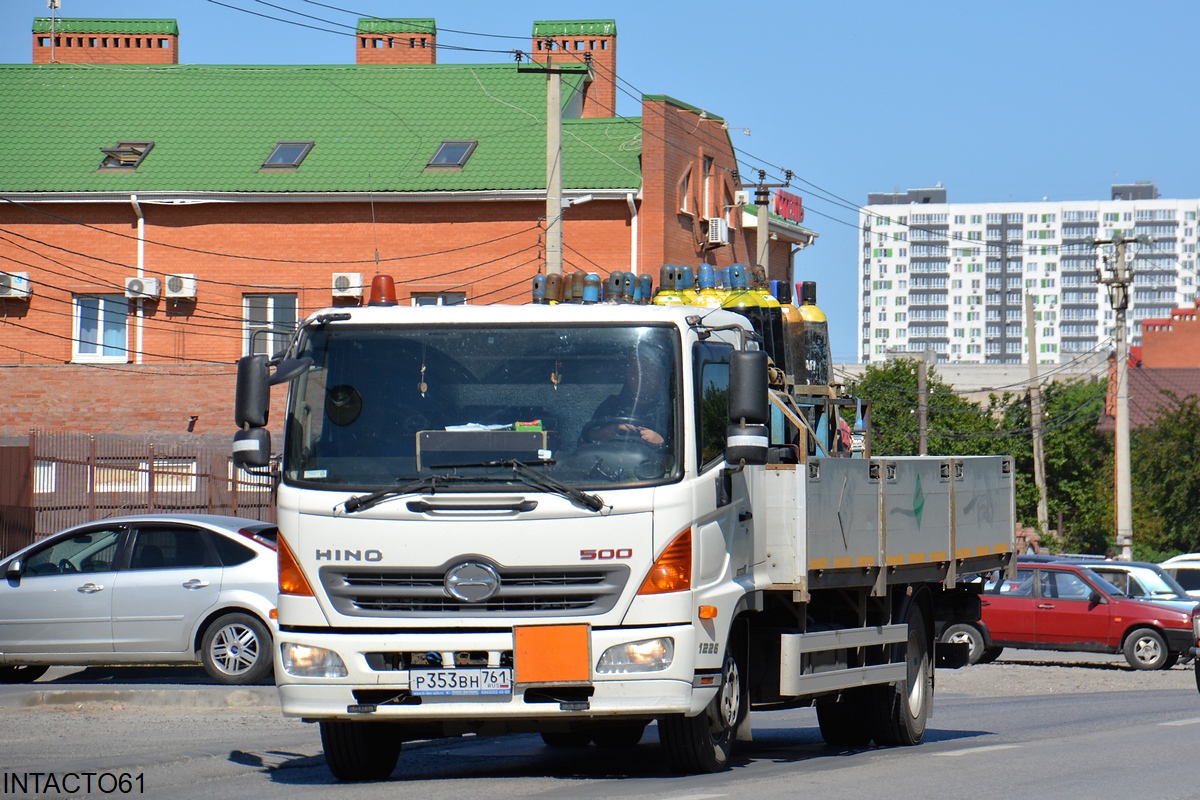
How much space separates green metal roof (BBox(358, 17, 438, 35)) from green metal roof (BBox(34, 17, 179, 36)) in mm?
5321

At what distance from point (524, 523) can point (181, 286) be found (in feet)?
97.4

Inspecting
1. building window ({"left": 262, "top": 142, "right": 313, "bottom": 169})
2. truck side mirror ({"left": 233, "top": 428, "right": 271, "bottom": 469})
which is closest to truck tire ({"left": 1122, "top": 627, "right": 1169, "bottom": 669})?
truck side mirror ({"left": 233, "top": 428, "right": 271, "bottom": 469})

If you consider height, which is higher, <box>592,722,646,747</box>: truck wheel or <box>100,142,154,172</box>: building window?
<box>100,142,154,172</box>: building window

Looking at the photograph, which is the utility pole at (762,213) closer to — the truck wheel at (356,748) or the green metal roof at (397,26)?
the green metal roof at (397,26)

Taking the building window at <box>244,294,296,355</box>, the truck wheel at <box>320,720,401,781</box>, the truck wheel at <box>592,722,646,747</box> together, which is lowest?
the truck wheel at <box>592,722,646,747</box>

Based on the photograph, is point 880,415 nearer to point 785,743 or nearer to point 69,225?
point 69,225

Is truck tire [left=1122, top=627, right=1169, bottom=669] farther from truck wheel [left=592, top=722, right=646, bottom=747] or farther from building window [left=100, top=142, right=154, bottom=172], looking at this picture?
building window [left=100, top=142, right=154, bottom=172]

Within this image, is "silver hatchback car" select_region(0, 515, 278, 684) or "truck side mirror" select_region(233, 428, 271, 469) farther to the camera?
"silver hatchback car" select_region(0, 515, 278, 684)

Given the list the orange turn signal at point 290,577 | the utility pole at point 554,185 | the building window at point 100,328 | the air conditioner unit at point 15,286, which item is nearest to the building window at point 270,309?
the building window at point 100,328

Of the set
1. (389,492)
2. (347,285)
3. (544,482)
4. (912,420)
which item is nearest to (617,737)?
(544,482)

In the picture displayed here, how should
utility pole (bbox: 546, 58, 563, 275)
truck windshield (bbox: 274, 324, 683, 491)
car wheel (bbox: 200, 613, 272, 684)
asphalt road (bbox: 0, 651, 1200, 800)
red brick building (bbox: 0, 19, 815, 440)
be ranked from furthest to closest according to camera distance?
red brick building (bbox: 0, 19, 815, 440) → utility pole (bbox: 546, 58, 563, 275) → car wheel (bbox: 200, 613, 272, 684) → asphalt road (bbox: 0, 651, 1200, 800) → truck windshield (bbox: 274, 324, 683, 491)

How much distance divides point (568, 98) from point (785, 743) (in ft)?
99.5

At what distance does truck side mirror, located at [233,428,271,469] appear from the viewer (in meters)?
8.66

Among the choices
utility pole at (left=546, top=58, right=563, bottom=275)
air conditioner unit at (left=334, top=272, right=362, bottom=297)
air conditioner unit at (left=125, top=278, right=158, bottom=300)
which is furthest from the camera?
air conditioner unit at (left=125, top=278, right=158, bottom=300)
